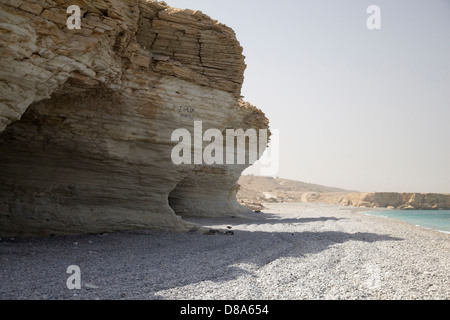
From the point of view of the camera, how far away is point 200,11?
14.7 meters

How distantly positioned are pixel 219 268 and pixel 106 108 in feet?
25.8

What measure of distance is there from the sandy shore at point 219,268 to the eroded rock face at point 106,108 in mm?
1440

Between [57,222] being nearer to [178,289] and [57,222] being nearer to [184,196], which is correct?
[178,289]

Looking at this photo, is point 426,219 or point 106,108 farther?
point 426,219

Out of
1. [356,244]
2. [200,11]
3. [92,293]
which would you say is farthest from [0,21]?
[356,244]

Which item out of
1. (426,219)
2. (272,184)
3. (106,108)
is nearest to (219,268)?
(106,108)

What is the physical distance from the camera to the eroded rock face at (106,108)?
9.57 m

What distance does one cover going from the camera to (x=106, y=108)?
12.7 metres

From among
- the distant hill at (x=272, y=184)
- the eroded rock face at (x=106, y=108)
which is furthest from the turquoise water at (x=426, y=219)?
the distant hill at (x=272, y=184)

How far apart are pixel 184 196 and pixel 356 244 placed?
41.2 feet

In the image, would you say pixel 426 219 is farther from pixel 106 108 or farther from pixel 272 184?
pixel 272 184

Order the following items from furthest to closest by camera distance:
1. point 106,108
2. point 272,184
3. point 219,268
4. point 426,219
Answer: point 272,184 < point 426,219 < point 106,108 < point 219,268

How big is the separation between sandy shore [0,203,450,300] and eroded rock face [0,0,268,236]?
1.44 m

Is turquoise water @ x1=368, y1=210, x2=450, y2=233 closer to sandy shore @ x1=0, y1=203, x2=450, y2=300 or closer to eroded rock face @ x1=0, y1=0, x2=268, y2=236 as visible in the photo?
sandy shore @ x1=0, y1=203, x2=450, y2=300
